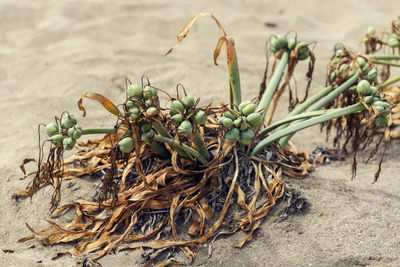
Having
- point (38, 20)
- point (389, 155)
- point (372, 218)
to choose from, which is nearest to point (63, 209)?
point (372, 218)

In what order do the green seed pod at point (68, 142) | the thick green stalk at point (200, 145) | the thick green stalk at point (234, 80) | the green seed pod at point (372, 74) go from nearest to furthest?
the green seed pod at point (68, 142) < the thick green stalk at point (200, 145) < the thick green stalk at point (234, 80) < the green seed pod at point (372, 74)

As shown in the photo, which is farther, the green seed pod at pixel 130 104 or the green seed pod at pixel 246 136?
the green seed pod at pixel 246 136

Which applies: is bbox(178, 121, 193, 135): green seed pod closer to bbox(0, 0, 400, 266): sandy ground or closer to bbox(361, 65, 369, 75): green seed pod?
bbox(0, 0, 400, 266): sandy ground

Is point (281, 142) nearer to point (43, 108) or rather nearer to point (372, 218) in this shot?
point (372, 218)

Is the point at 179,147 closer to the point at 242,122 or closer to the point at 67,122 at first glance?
the point at 242,122

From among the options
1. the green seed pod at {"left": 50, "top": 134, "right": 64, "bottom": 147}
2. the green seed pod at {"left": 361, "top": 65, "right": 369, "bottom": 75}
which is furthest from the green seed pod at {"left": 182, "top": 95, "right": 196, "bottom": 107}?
the green seed pod at {"left": 361, "top": 65, "right": 369, "bottom": 75}

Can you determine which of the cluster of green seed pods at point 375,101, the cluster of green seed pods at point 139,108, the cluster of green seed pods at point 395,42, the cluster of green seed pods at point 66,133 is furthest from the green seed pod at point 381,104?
the cluster of green seed pods at point 66,133

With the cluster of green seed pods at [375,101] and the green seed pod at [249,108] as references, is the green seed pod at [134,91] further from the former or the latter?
the cluster of green seed pods at [375,101]
